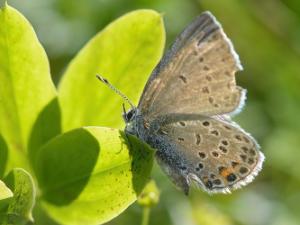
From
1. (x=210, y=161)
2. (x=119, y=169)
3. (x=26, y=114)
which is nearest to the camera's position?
(x=119, y=169)

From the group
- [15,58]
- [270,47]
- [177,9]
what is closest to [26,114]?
[15,58]

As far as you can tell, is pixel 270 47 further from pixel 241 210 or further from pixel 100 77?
pixel 100 77

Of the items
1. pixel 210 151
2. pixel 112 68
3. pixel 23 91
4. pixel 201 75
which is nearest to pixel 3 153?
pixel 23 91

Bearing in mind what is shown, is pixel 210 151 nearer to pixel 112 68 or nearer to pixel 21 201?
pixel 112 68

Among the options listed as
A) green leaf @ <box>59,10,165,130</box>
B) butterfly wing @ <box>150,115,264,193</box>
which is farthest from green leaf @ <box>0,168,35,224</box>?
butterfly wing @ <box>150,115,264,193</box>

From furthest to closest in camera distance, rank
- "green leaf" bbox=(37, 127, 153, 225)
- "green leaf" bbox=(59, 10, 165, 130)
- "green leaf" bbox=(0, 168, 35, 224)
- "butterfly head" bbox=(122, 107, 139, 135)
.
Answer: "butterfly head" bbox=(122, 107, 139, 135) → "green leaf" bbox=(59, 10, 165, 130) → "green leaf" bbox=(37, 127, 153, 225) → "green leaf" bbox=(0, 168, 35, 224)

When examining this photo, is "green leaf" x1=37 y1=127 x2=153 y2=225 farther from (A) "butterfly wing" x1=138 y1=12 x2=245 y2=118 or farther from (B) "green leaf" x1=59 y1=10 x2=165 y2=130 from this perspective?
(A) "butterfly wing" x1=138 y1=12 x2=245 y2=118
